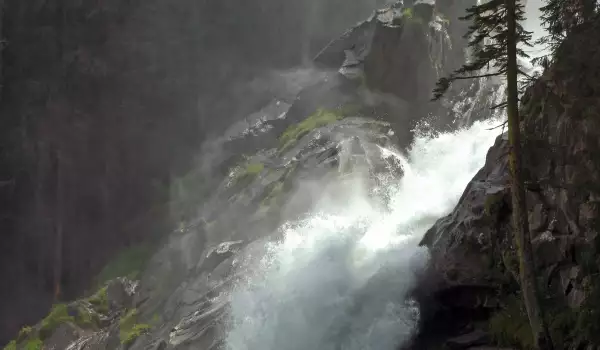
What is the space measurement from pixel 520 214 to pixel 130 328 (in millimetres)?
19829

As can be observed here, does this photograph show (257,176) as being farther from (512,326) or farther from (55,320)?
(512,326)

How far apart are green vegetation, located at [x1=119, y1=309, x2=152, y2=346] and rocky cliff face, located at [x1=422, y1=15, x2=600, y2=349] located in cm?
1425

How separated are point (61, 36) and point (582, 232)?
3815 centimetres

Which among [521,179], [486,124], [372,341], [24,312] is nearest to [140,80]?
[24,312]

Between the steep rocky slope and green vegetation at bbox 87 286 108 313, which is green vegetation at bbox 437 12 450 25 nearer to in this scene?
the steep rocky slope

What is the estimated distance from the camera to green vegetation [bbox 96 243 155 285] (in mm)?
35844

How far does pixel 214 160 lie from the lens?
→ 38219 mm

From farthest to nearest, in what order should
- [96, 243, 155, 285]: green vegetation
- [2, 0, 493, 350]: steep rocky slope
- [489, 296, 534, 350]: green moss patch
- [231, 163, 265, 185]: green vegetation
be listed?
[96, 243, 155, 285]: green vegetation → [231, 163, 265, 185]: green vegetation → [2, 0, 493, 350]: steep rocky slope → [489, 296, 534, 350]: green moss patch

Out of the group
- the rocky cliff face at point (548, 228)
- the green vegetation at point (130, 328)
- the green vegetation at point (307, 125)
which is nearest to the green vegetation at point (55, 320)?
the green vegetation at point (130, 328)

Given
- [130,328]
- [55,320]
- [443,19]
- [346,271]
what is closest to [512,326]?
[346,271]

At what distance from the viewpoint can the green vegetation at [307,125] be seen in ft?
105

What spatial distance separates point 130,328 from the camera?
25094mm

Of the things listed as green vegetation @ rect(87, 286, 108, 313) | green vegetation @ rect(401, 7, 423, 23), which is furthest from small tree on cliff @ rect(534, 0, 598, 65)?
green vegetation @ rect(87, 286, 108, 313)

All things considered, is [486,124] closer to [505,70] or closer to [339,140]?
[339,140]
